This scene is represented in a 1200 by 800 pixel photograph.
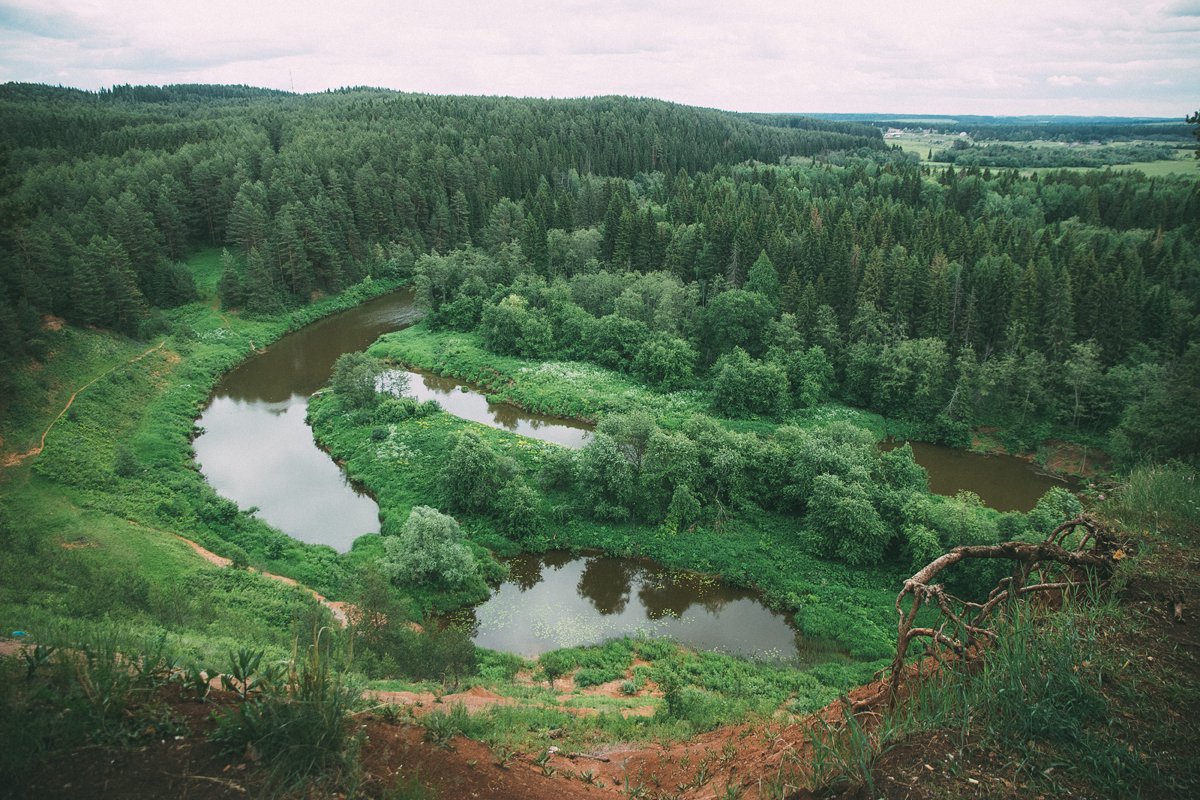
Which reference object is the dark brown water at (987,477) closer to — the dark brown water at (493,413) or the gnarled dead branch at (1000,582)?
the dark brown water at (493,413)

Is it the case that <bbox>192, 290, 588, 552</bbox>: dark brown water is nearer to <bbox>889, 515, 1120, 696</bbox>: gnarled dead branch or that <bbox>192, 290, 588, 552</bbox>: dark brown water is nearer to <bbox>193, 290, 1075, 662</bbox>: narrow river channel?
<bbox>193, 290, 1075, 662</bbox>: narrow river channel

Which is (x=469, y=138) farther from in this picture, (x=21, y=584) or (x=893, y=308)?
(x=21, y=584)

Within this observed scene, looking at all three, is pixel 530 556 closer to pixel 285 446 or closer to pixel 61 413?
pixel 285 446

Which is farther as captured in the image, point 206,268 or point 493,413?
point 206,268

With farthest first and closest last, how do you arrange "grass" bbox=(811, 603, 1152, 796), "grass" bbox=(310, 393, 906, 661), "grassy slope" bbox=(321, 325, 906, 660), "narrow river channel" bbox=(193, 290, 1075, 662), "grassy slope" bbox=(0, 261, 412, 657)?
"grassy slope" bbox=(321, 325, 906, 660) < "narrow river channel" bbox=(193, 290, 1075, 662) < "grass" bbox=(310, 393, 906, 661) < "grassy slope" bbox=(0, 261, 412, 657) < "grass" bbox=(811, 603, 1152, 796)

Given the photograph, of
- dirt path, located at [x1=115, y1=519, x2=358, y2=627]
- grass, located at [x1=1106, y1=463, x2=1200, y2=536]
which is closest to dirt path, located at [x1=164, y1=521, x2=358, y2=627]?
dirt path, located at [x1=115, y1=519, x2=358, y2=627]

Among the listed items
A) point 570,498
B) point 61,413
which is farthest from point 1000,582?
point 61,413

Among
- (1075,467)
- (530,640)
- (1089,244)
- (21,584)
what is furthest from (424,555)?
(1089,244)
